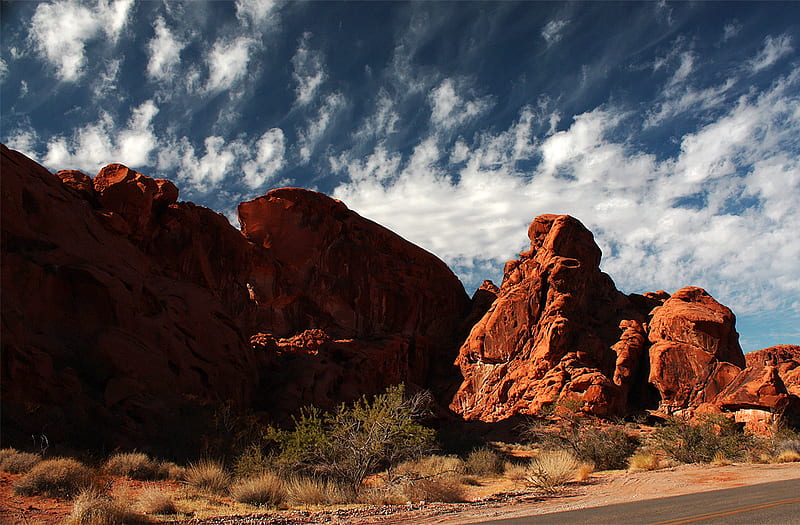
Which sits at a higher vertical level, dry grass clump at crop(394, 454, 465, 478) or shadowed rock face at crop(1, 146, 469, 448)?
shadowed rock face at crop(1, 146, 469, 448)

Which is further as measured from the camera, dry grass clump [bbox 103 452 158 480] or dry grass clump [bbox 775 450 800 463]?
dry grass clump [bbox 775 450 800 463]

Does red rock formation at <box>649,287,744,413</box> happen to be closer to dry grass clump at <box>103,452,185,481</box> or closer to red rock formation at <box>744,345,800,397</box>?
red rock formation at <box>744,345,800,397</box>

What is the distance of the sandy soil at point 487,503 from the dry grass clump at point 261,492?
995mm

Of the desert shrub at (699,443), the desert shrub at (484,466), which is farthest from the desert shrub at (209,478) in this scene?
the desert shrub at (699,443)

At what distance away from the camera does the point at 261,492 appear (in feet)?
36.2

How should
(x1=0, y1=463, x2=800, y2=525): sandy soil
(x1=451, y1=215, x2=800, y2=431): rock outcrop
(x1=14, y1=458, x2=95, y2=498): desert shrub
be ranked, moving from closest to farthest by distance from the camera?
1. (x1=0, y1=463, x2=800, y2=525): sandy soil
2. (x1=14, y1=458, x2=95, y2=498): desert shrub
3. (x1=451, y1=215, x2=800, y2=431): rock outcrop

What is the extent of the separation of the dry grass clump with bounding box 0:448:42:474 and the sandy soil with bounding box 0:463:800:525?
0.68 feet

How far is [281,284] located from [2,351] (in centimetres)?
2979

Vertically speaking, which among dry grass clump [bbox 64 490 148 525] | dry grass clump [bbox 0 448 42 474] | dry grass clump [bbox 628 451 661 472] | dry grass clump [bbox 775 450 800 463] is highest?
dry grass clump [bbox 0 448 42 474]

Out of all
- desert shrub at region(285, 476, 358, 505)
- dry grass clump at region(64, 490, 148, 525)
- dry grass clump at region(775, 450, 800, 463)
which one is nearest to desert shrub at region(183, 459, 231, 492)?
desert shrub at region(285, 476, 358, 505)

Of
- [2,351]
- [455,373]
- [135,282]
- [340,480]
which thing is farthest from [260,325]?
[340,480]

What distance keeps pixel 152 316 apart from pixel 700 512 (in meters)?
19.9

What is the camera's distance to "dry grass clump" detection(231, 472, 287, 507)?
10961 mm

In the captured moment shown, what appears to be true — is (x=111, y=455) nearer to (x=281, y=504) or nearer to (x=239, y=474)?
(x=239, y=474)
